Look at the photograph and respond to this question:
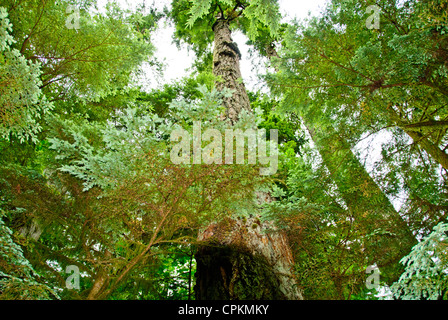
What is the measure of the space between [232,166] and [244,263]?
1.29 metres

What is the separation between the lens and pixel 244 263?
3.09m

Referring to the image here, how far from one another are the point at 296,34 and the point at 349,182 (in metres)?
2.89

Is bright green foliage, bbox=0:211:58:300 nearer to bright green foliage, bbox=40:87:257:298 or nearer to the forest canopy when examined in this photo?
the forest canopy

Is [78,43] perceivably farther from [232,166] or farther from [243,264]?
[243,264]

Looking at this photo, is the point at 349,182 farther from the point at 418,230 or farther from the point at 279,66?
the point at 279,66

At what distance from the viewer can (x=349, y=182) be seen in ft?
15.3

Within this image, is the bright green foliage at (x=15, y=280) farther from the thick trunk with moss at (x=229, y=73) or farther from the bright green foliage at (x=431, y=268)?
the thick trunk with moss at (x=229, y=73)

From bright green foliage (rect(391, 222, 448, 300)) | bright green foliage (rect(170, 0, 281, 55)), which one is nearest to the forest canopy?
bright green foliage (rect(391, 222, 448, 300))

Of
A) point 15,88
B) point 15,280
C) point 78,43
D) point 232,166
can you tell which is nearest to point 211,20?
point 78,43

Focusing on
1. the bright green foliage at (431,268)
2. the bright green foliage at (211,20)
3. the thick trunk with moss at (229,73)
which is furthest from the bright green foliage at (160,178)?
the bright green foliage at (211,20)

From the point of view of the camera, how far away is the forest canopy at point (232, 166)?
111 inches

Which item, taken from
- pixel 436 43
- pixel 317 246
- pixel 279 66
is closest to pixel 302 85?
pixel 279 66

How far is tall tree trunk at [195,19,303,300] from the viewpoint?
291 cm

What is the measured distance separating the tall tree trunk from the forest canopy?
4 cm
